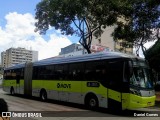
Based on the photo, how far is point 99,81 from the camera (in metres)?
16.4

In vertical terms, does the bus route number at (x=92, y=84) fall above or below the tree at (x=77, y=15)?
below

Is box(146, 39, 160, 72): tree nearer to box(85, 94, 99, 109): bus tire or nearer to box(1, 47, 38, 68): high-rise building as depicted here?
box(85, 94, 99, 109): bus tire

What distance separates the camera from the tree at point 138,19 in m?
25.4

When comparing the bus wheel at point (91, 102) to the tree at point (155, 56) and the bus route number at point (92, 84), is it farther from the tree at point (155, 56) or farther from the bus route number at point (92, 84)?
the tree at point (155, 56)

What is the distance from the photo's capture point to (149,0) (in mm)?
24812

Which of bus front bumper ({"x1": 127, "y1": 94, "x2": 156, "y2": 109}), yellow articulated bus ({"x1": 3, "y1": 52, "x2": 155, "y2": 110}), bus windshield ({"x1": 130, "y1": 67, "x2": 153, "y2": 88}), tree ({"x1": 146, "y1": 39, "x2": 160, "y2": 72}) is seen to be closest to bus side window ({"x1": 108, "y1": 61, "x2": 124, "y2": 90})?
yellow articulated bus ({"x1": 3, "y1": 52, "x2": 155, "y2": 110})

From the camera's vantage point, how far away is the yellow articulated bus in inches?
588

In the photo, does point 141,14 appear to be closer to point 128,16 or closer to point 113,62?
point 128,16

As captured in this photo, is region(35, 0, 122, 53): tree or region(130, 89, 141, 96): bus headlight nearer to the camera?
region(130, 89, 141, 96): bus headlight

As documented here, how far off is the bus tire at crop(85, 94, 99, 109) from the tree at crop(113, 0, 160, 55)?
10.1 meters

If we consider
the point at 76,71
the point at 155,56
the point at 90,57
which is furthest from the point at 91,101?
the point at 155,56

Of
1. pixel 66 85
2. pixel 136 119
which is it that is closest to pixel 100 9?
pixel 66 85

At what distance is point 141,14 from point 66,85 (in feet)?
31.9

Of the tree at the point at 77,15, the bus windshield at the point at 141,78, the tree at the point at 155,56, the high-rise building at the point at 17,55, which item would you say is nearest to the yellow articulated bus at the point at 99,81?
the bus windshield at the point at 141,78
